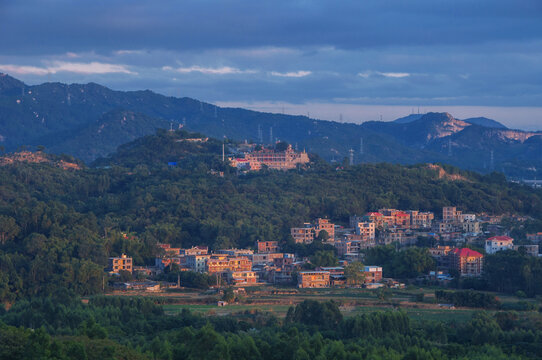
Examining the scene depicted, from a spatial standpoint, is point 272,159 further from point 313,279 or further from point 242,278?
point 313,279

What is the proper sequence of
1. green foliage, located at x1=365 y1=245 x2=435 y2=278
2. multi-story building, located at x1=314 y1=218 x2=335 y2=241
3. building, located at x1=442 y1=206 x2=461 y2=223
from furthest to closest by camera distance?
building, located at x1=442 y1=206 x2=461 y2=223 → multi-story building, located at x1=314 y1=218 x2=335 y2=241 → green foliage, located at x1=365 y1=245 x2=435 y2=278

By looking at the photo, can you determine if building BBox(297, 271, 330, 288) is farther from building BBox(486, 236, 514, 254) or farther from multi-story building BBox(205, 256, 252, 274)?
building BBox(486, 236, 514, 254)

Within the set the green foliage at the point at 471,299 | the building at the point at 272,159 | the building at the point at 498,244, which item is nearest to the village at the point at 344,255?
the building at the point at 498,244

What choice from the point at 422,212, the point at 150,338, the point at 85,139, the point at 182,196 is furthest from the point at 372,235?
the point at 85,139

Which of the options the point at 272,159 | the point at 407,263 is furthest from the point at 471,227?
the point at 272,159

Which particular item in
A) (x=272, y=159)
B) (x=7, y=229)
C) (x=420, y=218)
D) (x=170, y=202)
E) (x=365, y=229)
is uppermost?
(x=272, y=159)

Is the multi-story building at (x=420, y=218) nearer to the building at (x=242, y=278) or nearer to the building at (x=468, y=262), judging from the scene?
the building at (x=468, y=262)

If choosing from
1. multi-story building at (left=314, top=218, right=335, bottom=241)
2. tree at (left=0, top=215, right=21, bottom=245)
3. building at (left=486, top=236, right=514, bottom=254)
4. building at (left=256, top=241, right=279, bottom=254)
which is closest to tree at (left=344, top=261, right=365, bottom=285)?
building at (left=486, top=236, right=514, bottom=254)
